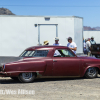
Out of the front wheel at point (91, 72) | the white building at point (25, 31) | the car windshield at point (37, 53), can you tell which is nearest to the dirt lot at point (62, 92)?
the front wheel at point (91, 72)

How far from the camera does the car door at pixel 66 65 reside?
8.98 m

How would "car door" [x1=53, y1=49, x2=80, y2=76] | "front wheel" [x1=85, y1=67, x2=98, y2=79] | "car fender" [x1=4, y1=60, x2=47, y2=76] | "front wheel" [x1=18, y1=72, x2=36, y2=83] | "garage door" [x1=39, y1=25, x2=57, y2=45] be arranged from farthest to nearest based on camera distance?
1. "garage door" [x1=39, y1=25, x2=57, y2=45]
2. "front wheel" [x1=85, y1=67, x2=98, y2=79]
3. "car door" [x1=53, y1=49, x2=80, y2=76]
4. "front wheel" [x1=18, y1=72, x2=36, y2=83]
5. "car fender" [x1=4, y1=60, x2=47, y2=76]

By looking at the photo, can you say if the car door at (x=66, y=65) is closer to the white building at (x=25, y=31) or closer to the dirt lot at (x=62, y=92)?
the dirt lot at (x=62, y=92)

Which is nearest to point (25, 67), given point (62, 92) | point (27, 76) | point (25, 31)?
point (27, 76)

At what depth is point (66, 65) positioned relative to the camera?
9094mm

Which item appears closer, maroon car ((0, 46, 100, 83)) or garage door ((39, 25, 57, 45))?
maroon car ((0, 46, 100, 83))

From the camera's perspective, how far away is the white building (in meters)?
16.4

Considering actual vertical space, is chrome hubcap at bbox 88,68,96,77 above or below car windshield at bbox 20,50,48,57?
below

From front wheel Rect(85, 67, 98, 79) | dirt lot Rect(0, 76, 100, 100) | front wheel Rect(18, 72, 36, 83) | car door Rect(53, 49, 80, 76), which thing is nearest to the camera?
dirt lot Rect(0, 76, 100, 100)

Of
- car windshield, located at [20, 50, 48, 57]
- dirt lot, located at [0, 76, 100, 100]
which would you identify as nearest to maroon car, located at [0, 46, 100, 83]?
car windshield, located at [20, 50, 48, 57]

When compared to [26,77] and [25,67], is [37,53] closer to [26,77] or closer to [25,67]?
[25,67]

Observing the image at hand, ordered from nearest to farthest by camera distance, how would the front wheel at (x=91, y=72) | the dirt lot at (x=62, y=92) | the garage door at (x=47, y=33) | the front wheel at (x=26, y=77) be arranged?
the dirt lot at (x=62, y=92)
the front wheel at (x=26, y=77)
the front wheel at (x=91, y=72)
the garage door at (x=47, y=33)

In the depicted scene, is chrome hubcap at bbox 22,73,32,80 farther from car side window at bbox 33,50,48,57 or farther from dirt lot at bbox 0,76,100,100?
car side window at bbox 33,50,48,57

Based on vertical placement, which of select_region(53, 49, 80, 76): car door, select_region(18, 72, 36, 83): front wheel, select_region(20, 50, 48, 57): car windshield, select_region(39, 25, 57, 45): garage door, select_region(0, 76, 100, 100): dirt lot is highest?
select_region(39, 25, 57, 45): garage door
